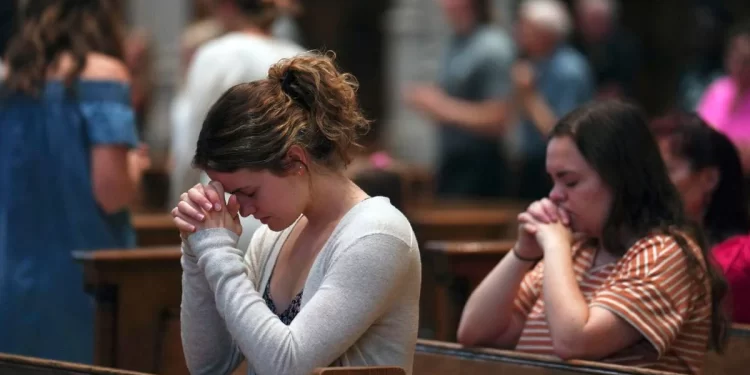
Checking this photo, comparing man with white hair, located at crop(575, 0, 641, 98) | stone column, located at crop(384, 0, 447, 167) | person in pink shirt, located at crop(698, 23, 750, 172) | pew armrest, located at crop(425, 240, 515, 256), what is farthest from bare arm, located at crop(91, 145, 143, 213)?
stone column, located at crop(384, 0, 447, 167)

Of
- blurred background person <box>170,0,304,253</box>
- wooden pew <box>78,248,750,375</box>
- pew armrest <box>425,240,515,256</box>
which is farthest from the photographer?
blurred background person <box>170,0,304,253</box>

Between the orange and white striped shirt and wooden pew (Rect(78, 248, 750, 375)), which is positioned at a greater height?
the orange and white striped shirt

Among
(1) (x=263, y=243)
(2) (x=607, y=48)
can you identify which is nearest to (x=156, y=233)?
(1) (x=263, y=243)

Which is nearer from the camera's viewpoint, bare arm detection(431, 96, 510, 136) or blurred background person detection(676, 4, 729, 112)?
bare arm detection(431, 96, 510, 136)

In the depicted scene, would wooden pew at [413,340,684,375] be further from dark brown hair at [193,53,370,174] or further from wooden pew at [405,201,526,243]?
wooden pew at [405,201,526,243]

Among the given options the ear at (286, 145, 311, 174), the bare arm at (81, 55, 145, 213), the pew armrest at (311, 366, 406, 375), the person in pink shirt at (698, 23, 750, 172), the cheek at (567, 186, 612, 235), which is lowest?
the person in pink shirt at (698, 23, 750, 172)

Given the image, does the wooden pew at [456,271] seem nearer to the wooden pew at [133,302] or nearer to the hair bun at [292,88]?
the wooden pew at [133,302]

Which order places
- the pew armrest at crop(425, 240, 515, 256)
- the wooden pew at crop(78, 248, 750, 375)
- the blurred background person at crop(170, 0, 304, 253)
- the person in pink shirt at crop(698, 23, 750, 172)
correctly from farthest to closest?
1. the person in pink shirt at crop(698, 23, 750, 172)
2. the blurred background person at crop(170, 0, 304, 253)
3. the pew armrest at crop(425, 240, 515, 256)
4. the wooden pew at crop(78, 248, 750, 375)

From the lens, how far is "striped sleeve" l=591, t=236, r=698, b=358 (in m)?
3.09

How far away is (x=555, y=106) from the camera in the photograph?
25.4 ft

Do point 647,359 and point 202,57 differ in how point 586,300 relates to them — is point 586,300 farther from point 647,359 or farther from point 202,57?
point 202,57

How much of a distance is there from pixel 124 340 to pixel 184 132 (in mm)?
878

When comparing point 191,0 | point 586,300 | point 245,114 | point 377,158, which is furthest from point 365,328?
point 191,0

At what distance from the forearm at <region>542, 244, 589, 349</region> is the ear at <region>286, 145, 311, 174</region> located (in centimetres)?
71
